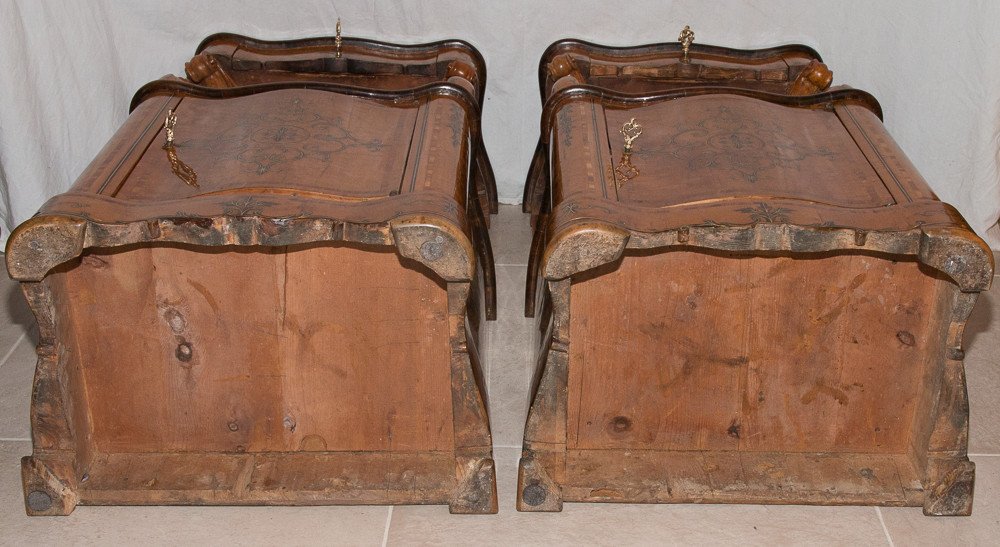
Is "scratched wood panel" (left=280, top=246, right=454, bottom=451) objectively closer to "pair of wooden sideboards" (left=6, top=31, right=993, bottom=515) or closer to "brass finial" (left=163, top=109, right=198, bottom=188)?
"pair of wooden sideboards" (left=6, top=31, right=993, bottom=515)

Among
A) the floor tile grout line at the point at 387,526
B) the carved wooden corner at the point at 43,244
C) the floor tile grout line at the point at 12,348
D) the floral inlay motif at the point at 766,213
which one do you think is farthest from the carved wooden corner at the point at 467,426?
the floor tile grout line at the point at 12,348

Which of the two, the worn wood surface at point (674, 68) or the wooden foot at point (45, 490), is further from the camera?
the worn wood surface at point (674, 68)

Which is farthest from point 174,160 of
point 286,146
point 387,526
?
point 387,526

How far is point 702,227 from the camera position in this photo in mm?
1911

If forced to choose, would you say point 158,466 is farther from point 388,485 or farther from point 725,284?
Answer: point 725,284

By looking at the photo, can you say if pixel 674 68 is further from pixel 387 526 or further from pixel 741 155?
pixel 387 526

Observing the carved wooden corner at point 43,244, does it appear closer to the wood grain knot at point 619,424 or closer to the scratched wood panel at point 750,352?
the scratched wood panel at point 750,352

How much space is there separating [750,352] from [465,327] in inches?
19.6

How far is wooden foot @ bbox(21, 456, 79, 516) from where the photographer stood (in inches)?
81.0

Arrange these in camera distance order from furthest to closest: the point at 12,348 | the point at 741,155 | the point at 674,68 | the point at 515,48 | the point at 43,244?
the point at 515,48 < the point at 674,68 < the point at 12,348 < the point at 741,155 < the point at 43,244

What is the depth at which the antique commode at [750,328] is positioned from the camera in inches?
76.0

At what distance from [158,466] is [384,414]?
0.40m

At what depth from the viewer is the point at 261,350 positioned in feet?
6.86

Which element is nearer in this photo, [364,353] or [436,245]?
[436,245]
